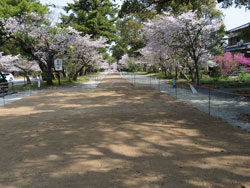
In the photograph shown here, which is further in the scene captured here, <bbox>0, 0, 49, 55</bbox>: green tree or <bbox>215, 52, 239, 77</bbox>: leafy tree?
<bbox>0, 0, 49, 55</bbox>: green tree

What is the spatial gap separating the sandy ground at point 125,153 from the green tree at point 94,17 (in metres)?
26.7

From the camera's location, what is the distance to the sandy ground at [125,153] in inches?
142

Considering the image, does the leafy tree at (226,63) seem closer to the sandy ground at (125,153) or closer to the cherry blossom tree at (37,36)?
the cherry blossom tree at (37,36)

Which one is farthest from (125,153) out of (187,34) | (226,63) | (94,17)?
(94,17)

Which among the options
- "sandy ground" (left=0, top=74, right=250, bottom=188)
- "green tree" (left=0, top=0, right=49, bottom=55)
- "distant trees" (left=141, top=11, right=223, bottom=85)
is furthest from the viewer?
"green tree" (left=0, top=0, right=49, bottom=55)

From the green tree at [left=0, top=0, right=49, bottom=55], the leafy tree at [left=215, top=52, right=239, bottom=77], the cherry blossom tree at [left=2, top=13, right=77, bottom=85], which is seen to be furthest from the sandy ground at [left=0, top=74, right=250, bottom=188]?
the green tree at [left=0, top=0, right=49, bottom=55]

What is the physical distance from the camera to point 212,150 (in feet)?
15.8

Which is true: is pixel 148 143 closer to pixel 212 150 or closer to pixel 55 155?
pixel 212 150

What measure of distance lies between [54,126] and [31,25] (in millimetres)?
18391

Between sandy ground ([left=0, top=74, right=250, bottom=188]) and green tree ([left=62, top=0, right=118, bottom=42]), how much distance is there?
26.7 m

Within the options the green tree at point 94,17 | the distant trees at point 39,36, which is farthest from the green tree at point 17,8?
the green tree at point 94,17

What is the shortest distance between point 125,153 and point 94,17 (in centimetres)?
3251

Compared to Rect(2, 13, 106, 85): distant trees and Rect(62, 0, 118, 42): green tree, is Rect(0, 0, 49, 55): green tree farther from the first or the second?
Rect(62, 0, 118, 42): green tree

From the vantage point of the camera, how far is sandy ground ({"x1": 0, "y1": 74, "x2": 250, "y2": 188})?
3.62m
